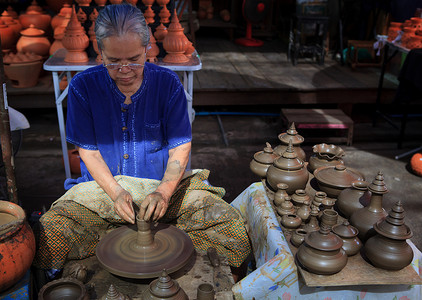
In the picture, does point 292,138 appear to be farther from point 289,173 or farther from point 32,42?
point 32,42

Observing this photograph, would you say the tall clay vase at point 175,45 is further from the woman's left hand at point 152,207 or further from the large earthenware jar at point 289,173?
the woman's left hand at point 152,207

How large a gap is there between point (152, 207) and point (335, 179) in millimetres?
1133

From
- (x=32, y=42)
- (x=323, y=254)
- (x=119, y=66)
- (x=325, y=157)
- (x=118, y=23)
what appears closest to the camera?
(x=323, y=254)

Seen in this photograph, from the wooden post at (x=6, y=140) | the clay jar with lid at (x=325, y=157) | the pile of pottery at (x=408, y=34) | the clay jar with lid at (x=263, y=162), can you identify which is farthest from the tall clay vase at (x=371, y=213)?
the pile of pottery at (x=408, y=34)

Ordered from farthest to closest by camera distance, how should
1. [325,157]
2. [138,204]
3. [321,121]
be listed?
[321,121] < [325,157] < [138,204]

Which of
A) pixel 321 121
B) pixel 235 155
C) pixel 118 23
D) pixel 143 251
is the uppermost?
pixel 118 23

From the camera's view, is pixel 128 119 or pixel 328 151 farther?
pixel 328 151

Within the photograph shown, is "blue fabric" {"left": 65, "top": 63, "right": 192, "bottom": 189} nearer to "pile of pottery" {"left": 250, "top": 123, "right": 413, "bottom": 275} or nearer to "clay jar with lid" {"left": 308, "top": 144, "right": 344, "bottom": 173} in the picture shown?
"pile of pottery" {"left": 250, "top": 123, "right": 413, "bottom": 275}

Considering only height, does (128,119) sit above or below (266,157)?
above

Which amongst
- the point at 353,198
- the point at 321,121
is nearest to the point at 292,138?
the point at 353,198

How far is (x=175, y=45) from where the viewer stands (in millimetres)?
3854

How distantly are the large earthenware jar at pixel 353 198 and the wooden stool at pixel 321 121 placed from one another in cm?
285

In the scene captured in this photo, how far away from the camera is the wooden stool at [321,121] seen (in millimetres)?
5316

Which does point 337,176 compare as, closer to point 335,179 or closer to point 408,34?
point 335,179
